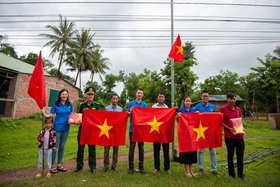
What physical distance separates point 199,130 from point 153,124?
3.94ft

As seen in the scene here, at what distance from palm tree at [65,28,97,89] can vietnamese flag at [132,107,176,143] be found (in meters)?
23.3

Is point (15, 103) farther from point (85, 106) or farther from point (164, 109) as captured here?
point (164, 109)

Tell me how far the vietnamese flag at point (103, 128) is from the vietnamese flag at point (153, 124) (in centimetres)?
37

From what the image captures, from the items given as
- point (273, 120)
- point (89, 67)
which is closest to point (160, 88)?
point (89, 67)

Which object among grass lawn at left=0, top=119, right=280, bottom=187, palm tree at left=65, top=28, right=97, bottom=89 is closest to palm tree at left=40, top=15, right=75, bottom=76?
palm tree at left=65, top=28, right=97, bottom=89

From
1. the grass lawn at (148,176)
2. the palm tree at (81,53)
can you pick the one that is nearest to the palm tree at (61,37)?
the palm tree at (81,53)

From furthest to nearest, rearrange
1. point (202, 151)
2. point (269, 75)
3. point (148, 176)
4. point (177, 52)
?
point (269, 75) → point (177, 52) → point (202, 151) → point (148, 176)

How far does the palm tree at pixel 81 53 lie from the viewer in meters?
26.0

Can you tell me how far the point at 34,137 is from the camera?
32.1ft

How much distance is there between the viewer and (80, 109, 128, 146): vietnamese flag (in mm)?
4645

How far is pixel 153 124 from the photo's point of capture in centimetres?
470

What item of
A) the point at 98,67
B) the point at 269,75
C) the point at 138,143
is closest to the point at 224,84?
the point at 269,75

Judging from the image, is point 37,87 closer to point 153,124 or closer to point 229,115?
point 153,124

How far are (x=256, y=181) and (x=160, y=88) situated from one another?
87.0 ft
